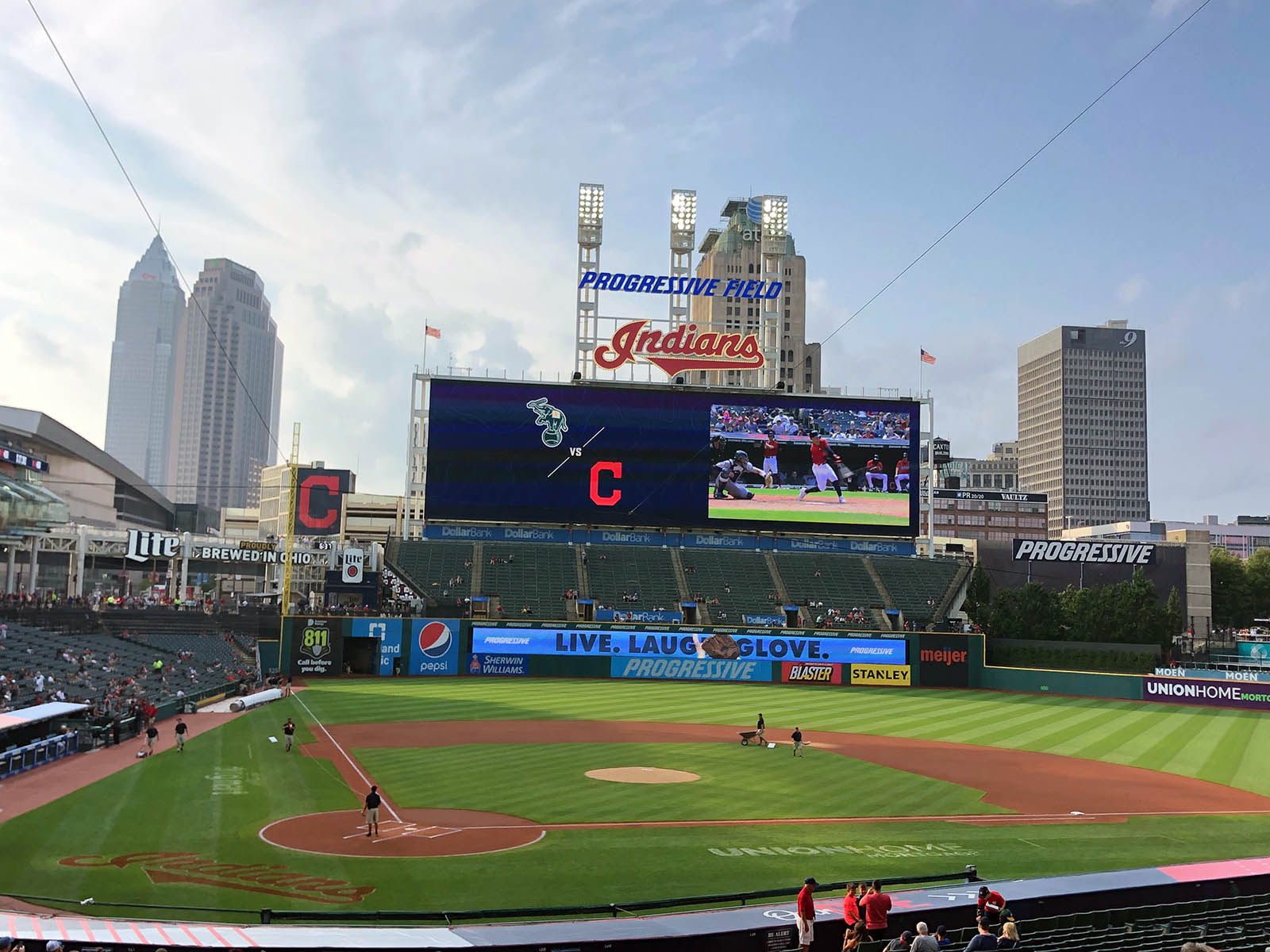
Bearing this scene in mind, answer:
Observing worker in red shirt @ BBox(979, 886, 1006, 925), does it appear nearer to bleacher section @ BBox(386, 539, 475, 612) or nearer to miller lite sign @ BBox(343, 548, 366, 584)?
bleacher section @ BBox(386, 539, 475, 612)

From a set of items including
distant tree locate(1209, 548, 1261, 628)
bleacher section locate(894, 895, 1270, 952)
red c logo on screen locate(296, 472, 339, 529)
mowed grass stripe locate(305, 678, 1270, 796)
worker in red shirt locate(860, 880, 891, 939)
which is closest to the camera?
bleacher section locate(894, 895, 1270, 952)

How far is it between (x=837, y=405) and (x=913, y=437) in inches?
246

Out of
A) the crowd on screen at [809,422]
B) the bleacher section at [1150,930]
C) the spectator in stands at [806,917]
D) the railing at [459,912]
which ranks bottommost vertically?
the railing at [459,912]

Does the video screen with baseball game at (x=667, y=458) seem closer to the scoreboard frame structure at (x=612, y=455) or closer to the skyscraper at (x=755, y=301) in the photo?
the scoreboard frame structure at (x=612, y=455)

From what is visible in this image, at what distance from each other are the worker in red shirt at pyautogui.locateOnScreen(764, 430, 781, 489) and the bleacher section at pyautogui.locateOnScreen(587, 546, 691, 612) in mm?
9617

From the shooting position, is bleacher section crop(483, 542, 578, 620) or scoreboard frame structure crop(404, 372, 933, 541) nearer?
bleacher section crop(483, 542, 578, 620)

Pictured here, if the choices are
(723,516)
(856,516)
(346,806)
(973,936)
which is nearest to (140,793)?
(346,806)

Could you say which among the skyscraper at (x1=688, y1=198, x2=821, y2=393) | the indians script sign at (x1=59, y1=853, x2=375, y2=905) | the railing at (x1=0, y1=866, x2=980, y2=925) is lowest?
the indians script sign at (x1=59, y1=853, x2=375, y2=905)

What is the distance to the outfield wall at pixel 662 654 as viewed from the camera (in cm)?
5991

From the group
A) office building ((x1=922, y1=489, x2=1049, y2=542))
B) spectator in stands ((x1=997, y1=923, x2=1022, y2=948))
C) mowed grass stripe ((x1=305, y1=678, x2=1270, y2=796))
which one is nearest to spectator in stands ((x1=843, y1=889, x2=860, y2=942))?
spectator in stands ((x1=997, y1=923, x2=1022, y2=948))

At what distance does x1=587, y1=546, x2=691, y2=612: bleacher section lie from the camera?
72.2m

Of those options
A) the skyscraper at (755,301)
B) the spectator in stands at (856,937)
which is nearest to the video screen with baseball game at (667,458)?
the spectator in stands at (856,937)

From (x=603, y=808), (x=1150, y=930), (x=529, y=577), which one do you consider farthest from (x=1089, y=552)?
(x=1150, y=930)

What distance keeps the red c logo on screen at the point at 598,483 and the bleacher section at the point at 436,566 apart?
996cm
